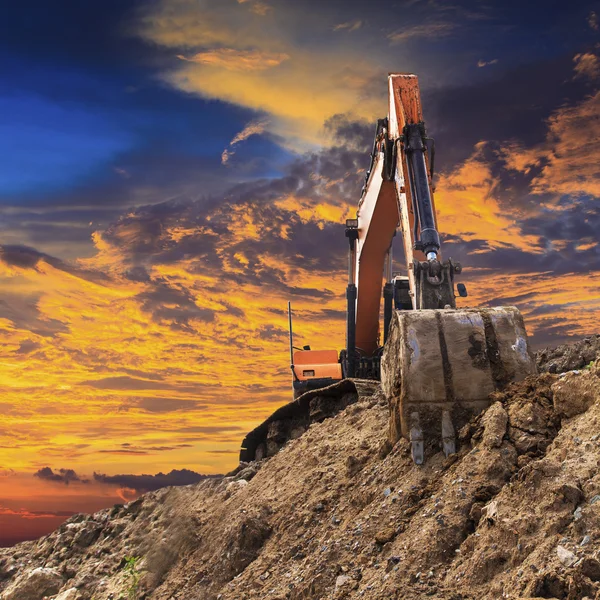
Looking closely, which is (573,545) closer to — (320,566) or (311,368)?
(320,566)

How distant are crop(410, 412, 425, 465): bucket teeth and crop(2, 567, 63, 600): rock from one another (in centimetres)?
732

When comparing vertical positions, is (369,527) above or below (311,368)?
below

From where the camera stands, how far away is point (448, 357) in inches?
243

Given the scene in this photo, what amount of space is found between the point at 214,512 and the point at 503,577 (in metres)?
5.89

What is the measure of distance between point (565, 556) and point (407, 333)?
116 inches

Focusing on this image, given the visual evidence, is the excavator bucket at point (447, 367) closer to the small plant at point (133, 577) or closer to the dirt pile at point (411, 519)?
the dirt pile at point (411, 519)

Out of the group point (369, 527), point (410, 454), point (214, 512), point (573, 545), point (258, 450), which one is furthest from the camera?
point (258, 450)

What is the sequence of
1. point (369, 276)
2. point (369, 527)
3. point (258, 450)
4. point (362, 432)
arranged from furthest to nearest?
point (369, 276)
point (258, 450)
point (362, 432)
point (369, 527)

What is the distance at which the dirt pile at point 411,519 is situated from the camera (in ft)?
13.0

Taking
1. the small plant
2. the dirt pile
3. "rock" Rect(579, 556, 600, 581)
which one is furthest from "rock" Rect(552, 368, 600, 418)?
the small plant

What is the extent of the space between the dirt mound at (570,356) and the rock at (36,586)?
8.23 metres

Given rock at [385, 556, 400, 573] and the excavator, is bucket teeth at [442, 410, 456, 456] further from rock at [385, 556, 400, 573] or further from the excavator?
rock at [385, 556, 400, 573]

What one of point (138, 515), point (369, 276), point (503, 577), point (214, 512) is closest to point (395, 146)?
point (369, 276)

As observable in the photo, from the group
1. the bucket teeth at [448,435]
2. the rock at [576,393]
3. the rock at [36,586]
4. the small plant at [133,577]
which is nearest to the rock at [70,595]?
the rock at [36,586]
